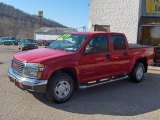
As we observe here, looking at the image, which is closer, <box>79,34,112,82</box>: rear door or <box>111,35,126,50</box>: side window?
<box>79,34,112,82</box>: rear door

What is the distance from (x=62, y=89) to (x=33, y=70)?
0.96 meters

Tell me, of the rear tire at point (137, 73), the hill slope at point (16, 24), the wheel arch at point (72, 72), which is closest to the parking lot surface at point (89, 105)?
the wheel arch at point (72, 72)

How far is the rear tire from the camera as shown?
10.8 metres

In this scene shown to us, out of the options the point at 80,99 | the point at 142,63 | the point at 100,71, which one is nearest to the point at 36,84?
the point at 80,99

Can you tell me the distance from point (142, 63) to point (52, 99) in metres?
4.89

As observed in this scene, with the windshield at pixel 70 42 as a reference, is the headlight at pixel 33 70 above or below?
below

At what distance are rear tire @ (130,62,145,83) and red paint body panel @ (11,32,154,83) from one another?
364 mm

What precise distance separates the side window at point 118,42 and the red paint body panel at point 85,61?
0.15 meters

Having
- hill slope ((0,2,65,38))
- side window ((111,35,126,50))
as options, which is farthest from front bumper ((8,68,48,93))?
hill slope ((0,2,65,38))

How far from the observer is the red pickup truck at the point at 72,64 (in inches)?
294

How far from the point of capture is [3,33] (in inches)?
4897

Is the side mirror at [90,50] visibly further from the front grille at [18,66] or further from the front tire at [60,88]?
the front grille at [18,66]

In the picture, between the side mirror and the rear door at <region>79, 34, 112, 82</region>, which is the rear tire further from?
the side mirror

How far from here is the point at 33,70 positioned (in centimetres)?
744
